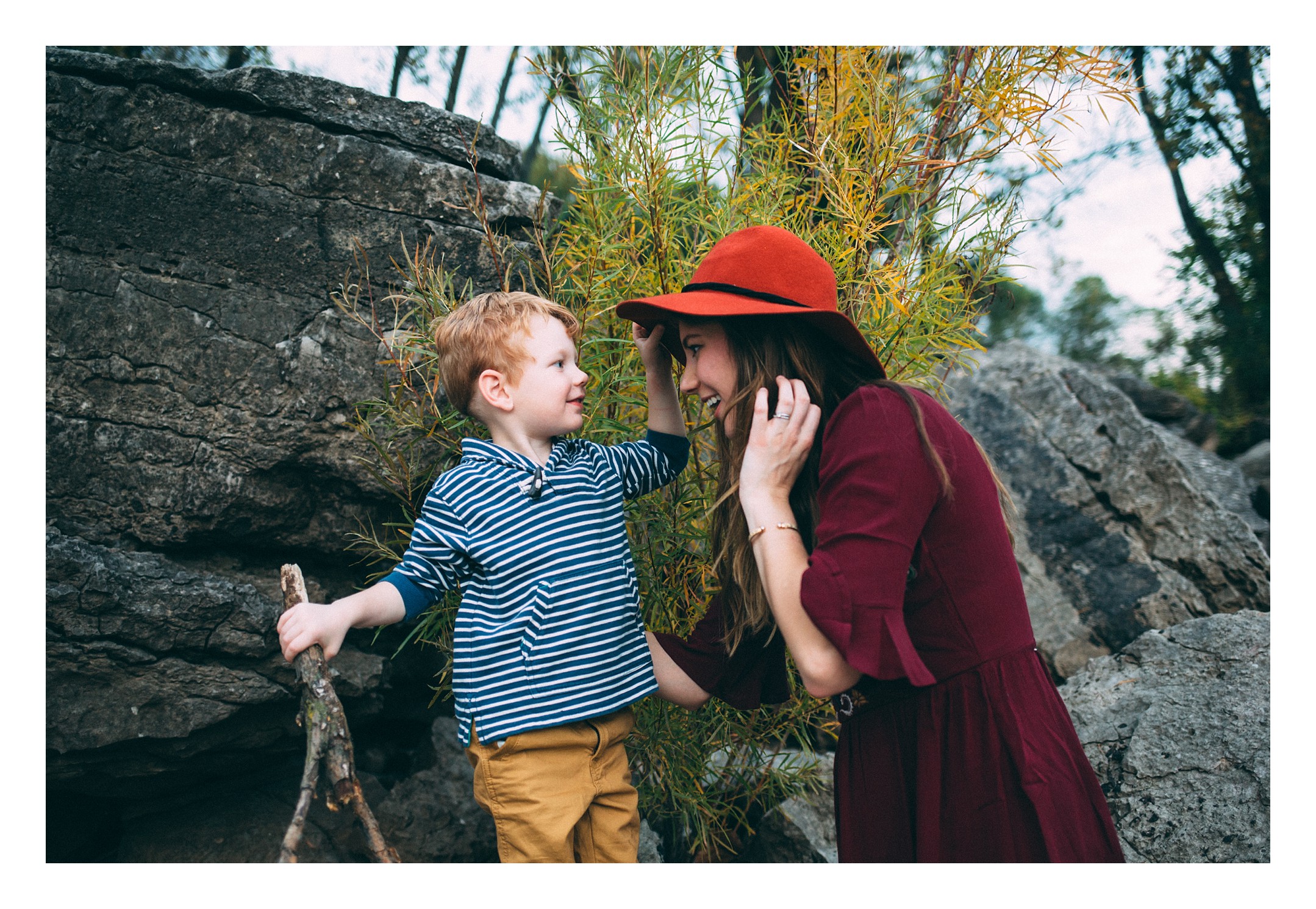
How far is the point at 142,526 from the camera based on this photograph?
7.62ft

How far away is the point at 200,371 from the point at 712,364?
1583 millimetres

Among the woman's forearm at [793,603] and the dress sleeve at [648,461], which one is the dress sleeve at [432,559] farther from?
the woman's forearm at [793,603]

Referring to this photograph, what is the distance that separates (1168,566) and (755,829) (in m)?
2.01

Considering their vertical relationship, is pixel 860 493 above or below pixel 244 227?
below

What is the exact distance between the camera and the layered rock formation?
2271 millimetres

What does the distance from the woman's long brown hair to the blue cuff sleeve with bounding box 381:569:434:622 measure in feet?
2.13

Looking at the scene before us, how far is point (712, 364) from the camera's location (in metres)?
1.70

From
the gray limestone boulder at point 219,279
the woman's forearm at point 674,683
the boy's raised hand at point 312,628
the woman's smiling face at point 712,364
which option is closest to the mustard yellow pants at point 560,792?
the woman's forearm at point 674,683

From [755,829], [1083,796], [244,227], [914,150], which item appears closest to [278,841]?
[755,829]

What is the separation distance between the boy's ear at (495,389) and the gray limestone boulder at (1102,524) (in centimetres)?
200

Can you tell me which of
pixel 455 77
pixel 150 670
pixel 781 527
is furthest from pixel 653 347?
pixel 455 77

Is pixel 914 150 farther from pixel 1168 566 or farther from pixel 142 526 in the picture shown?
pixel 142 526

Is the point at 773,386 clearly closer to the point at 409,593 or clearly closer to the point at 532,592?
the point at 532,592

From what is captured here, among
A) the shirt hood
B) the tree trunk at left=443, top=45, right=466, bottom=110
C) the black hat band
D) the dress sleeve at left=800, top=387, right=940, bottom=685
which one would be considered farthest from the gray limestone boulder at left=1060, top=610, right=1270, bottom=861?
the tree trunk at left=443, top=45, right=466, bottom=110
